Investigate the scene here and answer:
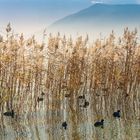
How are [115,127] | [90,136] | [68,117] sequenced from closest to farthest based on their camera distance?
[90,136]
[115,127]
[68,117]

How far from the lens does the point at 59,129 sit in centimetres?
1636

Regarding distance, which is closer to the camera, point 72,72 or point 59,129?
point 59,129

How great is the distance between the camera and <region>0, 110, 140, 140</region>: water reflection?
1527 centimetres

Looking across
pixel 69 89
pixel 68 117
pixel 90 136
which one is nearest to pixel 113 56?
pixel 69 89

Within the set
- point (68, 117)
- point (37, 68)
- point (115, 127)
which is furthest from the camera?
point (37, 68)

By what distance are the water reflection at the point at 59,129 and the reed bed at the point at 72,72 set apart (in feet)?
1.74

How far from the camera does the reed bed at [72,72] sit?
18.7 m

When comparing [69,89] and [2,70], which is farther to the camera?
[69,89]

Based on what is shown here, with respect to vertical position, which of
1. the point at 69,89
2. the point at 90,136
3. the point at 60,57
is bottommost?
the point at 90,136

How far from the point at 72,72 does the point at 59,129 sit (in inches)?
153

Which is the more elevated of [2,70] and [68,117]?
[2,70]

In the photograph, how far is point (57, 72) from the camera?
781 inches

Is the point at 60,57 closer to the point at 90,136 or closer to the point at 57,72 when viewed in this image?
the point at 57,72

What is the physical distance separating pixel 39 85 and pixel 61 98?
0.99m
